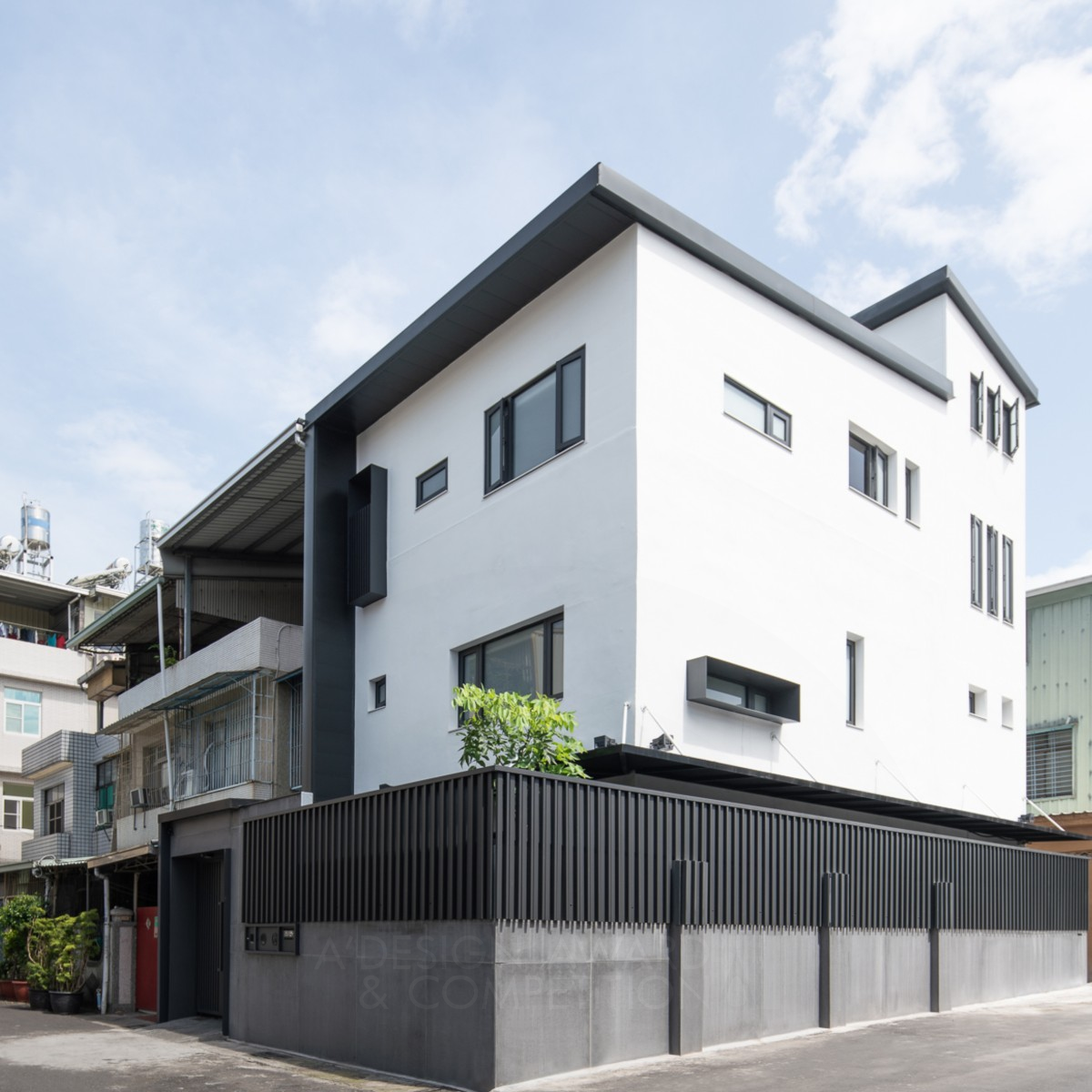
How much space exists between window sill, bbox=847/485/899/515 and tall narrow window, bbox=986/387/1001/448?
16.1 ft

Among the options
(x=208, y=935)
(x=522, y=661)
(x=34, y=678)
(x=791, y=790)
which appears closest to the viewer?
(x=791, y=790)

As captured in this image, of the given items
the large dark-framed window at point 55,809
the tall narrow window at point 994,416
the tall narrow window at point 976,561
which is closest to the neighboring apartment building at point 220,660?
the large dark-framed window at point 55,809

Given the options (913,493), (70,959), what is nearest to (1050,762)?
(913,493)

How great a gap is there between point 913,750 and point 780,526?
5303 mm

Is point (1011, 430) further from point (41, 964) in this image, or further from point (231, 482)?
point (41, 964)

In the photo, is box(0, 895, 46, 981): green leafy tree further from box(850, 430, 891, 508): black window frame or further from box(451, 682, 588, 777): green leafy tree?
box(850, 430, 891, 508): black window frame

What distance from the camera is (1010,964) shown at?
833 inches

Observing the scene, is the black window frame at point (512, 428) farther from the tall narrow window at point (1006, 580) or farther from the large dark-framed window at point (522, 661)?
the tall narrow window at point (1006, 580)

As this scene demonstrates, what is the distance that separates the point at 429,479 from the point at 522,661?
4.43 meters

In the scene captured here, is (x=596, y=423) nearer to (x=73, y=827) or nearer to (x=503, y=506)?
(x=503, y=506)

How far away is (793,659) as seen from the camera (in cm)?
1859

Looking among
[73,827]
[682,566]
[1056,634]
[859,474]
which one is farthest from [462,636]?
[73,827]

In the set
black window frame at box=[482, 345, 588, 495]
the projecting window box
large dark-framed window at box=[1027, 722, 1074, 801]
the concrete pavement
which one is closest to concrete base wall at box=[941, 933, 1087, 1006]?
the concrete pavement

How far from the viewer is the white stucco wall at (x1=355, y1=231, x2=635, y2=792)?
1658cm
